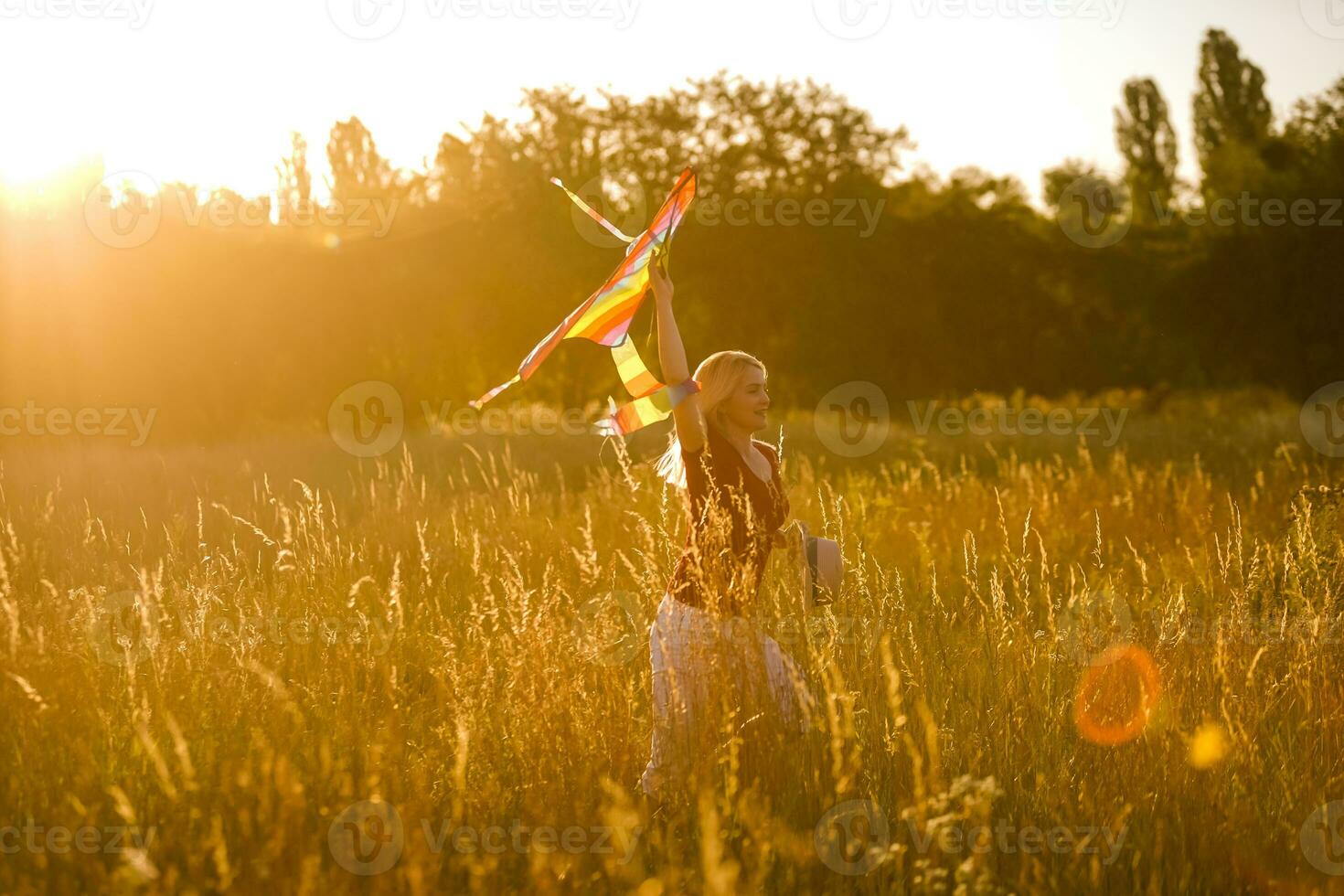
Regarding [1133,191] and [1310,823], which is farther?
[1133,191]

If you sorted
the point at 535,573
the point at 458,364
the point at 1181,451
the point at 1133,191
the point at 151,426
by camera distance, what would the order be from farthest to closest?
the point at 1133,191, the point at 458,364, the point at 151,426, the point at 1181,451, the point at 535,573

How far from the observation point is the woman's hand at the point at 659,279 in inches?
152

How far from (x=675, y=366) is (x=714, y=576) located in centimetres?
74

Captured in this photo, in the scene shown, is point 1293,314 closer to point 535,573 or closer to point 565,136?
point 565,136

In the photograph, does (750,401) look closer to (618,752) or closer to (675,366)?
(675,366)

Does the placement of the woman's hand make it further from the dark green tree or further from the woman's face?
the dark green tree

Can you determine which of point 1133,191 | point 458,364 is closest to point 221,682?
point 458,364

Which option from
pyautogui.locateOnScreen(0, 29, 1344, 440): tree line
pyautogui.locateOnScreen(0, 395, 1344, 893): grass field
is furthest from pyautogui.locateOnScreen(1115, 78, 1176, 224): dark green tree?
pyautogui.locateOnScreen(0, 395, 1344, 893): grass field

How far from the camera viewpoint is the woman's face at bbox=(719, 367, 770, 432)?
12.7ft

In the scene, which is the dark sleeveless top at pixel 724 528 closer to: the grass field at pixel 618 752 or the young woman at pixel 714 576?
the young woman at pixel 714 576

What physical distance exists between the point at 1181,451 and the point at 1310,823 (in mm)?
10456

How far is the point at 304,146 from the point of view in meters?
27.9

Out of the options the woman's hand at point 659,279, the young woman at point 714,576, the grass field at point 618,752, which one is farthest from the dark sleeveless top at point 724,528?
the woman's hand at point 659,279

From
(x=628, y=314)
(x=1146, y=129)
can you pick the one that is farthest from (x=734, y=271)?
(x=1146, y=129)
